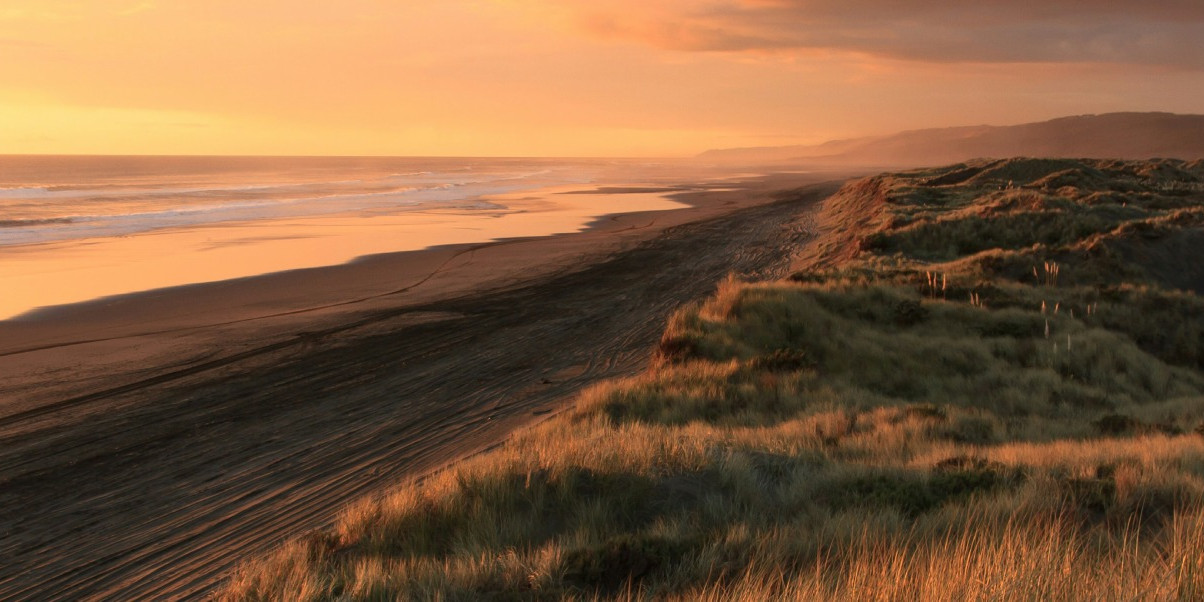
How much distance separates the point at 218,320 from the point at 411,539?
13440 mm

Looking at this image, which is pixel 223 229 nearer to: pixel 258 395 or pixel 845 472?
pixel 258 395

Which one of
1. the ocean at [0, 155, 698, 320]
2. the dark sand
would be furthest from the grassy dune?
the ocean at [0, 155, 698, 320]

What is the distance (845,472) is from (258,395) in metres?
9.11

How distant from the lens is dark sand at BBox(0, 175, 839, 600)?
7520 millimetres

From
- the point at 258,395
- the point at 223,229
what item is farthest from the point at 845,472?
the point at 223,229

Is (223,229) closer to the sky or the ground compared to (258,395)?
closer to the sky

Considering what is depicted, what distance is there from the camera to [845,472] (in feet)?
22.1

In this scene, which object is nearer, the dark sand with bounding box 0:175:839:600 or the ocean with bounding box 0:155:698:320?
the dark sand with bounding box 0:175:839:600

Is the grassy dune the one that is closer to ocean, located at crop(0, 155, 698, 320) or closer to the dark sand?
the dark sand

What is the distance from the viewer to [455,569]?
5.09 meters

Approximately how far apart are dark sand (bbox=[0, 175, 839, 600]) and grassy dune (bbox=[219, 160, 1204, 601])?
1.35 m

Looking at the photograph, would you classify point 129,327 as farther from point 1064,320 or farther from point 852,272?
point 1064,320

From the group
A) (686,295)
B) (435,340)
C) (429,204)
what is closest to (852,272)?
(686,295)

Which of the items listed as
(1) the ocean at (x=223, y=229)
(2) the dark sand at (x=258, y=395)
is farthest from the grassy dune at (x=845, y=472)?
(1) the ocean at (x=223, y=229)
